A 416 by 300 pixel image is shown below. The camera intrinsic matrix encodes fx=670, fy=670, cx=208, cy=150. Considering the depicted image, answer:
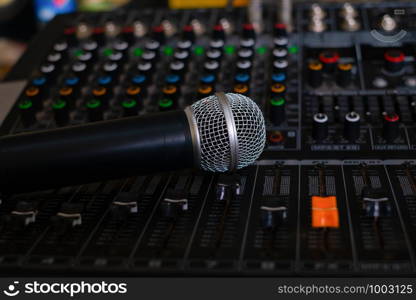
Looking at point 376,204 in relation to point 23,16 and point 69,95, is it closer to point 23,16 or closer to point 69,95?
point 69,95

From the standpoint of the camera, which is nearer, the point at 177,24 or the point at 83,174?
the point at 83,174

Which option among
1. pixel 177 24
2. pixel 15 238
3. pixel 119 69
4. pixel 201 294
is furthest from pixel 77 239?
pixel 177 24

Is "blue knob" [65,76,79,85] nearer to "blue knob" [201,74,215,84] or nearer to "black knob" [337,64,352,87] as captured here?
"blue knob" [201,74,215,84]

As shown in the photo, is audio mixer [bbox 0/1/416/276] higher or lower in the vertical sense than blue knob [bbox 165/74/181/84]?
lower

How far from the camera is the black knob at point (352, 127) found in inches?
54.0

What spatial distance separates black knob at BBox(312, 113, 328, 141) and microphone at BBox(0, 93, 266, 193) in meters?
0.20

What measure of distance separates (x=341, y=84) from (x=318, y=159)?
299 millimetres

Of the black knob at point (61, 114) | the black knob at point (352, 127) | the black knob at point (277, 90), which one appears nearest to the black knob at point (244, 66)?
the black knob at point (277, 90)

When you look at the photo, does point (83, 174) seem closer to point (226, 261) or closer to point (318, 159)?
point (226, 261)

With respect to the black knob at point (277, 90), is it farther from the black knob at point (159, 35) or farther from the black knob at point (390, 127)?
the black knob at point (159, 35)

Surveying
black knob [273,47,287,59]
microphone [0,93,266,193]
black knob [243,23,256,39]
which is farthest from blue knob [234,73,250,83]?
microphone [0,93,266,193]

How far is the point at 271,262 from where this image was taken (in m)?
1.08

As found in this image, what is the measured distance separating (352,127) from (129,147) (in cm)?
47

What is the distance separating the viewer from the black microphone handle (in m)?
1.18
